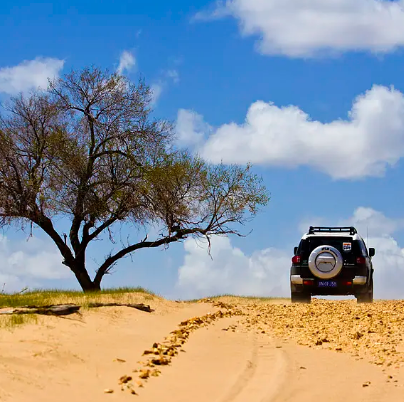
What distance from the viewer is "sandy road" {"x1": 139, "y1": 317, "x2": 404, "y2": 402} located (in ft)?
31.3

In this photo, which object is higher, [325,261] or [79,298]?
[325,261]

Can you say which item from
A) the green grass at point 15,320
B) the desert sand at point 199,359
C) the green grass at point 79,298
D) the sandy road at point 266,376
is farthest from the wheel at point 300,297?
the green grass at point 15,320

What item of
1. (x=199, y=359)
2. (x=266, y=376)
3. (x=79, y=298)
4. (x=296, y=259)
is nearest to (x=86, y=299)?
(x=79, y=298)

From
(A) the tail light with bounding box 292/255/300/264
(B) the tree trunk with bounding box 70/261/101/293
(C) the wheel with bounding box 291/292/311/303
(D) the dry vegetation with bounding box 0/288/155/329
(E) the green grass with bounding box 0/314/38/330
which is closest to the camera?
(E) the green grass with bounding box 0/314/38/330

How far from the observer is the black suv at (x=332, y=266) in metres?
22.2

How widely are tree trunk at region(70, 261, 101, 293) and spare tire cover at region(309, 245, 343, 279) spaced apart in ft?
34.8

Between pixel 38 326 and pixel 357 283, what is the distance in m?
13.2

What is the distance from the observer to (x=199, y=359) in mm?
12000

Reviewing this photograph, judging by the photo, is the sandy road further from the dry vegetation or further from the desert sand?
the dry vegetation

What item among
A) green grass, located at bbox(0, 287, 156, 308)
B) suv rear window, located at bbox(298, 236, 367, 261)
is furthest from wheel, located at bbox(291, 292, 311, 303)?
green grass, located at bbox(0, 287, 156, 308)

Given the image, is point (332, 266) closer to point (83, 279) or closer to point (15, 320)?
point (83, 279)

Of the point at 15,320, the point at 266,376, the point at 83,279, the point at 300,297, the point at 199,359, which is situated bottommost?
the point at 266,376

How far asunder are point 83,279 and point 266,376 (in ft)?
60.6

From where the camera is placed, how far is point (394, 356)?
12.5 metres
